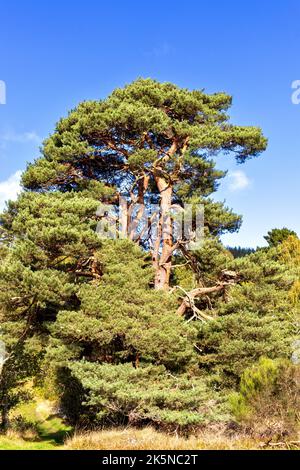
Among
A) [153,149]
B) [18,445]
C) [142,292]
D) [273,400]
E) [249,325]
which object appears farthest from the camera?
[153,149]

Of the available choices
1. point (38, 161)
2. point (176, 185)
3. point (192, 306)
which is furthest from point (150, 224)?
point (38, 161)

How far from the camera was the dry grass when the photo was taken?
1087 centimetres

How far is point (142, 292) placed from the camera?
14.0m

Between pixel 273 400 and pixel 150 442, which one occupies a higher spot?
pixel 273 400

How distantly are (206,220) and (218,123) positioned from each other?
5618 millimetres

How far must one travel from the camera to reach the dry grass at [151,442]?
10.9m

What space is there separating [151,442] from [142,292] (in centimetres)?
456

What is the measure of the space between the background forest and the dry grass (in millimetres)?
421

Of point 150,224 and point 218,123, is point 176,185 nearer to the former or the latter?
point 150,224

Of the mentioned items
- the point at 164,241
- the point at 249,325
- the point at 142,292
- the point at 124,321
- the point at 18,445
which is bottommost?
the point at 18,445

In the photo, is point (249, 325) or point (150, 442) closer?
point (150, 442)

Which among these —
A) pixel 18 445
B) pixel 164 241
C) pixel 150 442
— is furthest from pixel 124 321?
pixel 164 241

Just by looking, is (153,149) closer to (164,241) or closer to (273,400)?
(164,241)

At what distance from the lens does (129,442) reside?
443 inches
